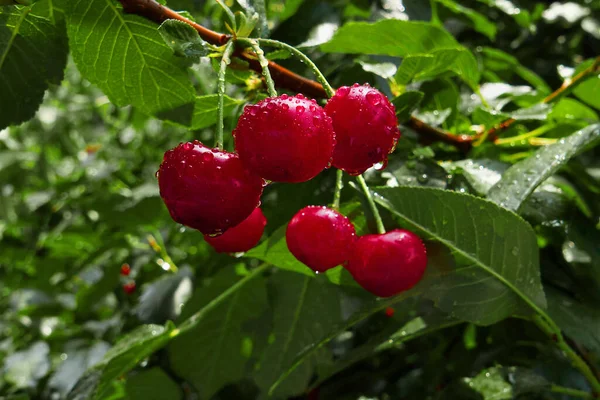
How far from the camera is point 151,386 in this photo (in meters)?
1.25

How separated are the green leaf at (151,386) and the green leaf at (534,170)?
2.65ft

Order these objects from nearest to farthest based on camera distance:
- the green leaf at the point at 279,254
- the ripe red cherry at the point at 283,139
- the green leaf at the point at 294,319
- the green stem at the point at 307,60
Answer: the ripe red cherry at the point at 283,139
the green stem at the point at 307,60
the green leaf at the point at 279,254
the green leaf at the point at 294,319

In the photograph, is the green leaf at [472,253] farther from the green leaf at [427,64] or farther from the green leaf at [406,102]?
the green leaf at [427,64]

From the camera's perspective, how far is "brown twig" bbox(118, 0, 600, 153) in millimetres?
717

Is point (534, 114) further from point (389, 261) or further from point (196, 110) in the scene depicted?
point (196, 110)

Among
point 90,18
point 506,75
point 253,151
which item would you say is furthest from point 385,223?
point 506,75

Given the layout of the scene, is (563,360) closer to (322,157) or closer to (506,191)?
(506,191)

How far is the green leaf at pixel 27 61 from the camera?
0.76 meters

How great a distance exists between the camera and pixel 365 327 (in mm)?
1436

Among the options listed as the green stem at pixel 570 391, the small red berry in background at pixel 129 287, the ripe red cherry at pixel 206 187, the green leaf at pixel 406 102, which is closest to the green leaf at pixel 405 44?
the green leaf at pixel 406 102

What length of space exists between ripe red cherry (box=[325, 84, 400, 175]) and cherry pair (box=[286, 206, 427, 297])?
110mm

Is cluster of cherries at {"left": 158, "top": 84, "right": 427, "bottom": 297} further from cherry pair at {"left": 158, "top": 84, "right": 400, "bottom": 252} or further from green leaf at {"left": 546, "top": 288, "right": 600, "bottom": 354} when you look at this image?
green leaf at {"left": 546, "top": 288, "right": 600, "bottom": 354}

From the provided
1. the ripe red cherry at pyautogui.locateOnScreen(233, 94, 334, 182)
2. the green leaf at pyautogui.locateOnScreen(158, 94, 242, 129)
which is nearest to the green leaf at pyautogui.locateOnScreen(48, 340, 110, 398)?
the green leaf at pyautogui.locateOnScreen(158, 94, 242, 129)

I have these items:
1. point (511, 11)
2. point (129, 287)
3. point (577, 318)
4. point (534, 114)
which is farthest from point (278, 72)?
point (129, 287)
